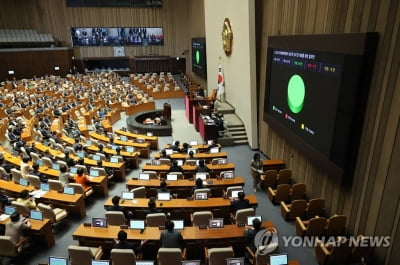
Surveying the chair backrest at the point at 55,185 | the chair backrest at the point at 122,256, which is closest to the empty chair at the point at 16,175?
the chair backrest at the point at 55,185

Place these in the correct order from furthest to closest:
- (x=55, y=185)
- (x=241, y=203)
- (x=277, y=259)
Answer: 1. (x=55, y=185)
2. (x=241, y=203)
3. (x=277, y=259)

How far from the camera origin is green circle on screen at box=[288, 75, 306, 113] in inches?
326

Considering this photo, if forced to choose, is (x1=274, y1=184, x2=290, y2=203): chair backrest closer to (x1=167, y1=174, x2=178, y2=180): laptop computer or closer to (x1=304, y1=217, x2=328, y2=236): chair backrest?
(x1=304, y1=217, x2=328, y2=236): chair backrest

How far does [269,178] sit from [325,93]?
3262 mm

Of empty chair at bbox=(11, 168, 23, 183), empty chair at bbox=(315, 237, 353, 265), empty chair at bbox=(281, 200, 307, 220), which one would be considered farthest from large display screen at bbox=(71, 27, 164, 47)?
empty chair at bbox=(315, 237, 353, 265)

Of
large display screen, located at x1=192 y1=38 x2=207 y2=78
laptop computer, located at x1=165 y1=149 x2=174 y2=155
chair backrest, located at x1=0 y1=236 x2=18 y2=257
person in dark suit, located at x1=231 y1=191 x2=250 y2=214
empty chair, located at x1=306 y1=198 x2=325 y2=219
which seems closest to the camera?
chair backrest, located at x1=0 y1=236 x2=18 y2=257

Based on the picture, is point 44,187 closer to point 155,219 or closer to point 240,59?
point 155,219

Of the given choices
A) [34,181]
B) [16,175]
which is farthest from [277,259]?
[16,175]

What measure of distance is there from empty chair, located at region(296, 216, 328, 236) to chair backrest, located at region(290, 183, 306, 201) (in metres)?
1.55

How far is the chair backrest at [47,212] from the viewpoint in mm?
6875

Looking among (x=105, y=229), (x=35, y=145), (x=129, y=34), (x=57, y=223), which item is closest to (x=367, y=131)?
(x=105, y=229)

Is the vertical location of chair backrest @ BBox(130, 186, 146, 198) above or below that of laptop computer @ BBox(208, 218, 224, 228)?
below

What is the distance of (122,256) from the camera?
5.15 m

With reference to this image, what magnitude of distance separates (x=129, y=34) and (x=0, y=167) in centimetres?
2738
